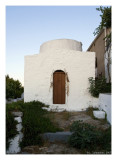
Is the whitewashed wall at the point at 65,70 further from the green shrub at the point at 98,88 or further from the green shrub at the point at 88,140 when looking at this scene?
the green shrub at the point at 88,140

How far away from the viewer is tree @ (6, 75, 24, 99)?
10.1 meters

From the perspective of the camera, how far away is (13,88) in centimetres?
1108

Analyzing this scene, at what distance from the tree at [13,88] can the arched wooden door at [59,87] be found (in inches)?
141

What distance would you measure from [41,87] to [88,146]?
497cm

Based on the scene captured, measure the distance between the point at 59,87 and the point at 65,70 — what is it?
982 mm

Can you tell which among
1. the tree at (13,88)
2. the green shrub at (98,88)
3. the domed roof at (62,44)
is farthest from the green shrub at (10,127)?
the tree at (13,88)

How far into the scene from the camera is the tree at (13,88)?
10.1m

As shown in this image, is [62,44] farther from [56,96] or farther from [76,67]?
[56,96]

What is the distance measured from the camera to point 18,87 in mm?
12086

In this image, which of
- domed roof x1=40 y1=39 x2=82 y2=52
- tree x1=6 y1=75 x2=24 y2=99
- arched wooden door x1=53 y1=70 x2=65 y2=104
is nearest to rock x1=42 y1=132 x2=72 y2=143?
arched wooden door x1=53 y1=70 x2=65 y2=104

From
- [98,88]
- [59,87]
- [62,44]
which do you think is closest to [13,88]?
[59,87]

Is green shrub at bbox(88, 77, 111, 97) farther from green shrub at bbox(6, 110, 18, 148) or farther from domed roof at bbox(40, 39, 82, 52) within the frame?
green shrub at bbox(6, 110, 18, 148)

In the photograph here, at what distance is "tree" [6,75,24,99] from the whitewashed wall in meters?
2.45
